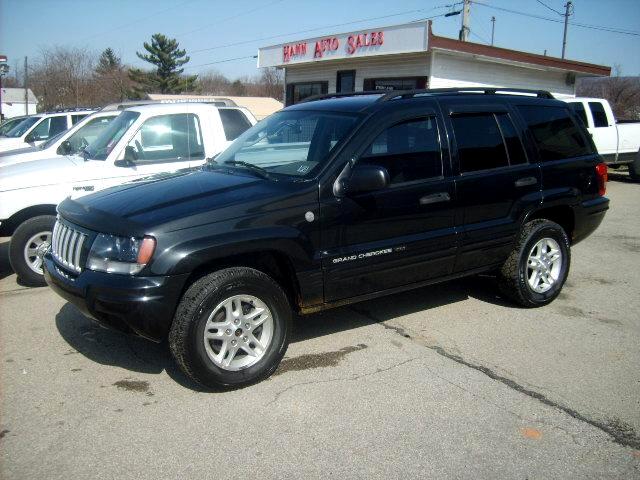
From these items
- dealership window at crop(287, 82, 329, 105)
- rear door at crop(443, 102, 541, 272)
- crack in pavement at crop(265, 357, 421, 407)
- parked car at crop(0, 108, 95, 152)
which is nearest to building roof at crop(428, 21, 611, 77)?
dealership window at crop(287, 82, 329, 105)

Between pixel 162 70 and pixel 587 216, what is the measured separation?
6506 centimetres

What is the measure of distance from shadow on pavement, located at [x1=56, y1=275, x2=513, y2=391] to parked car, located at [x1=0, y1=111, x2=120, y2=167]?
3.35 metres

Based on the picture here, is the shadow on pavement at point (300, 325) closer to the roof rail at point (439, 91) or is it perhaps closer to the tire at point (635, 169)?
the roof rail at point (439, 91)

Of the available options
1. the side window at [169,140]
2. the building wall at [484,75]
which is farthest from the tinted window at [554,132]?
the building wall at [484,75]

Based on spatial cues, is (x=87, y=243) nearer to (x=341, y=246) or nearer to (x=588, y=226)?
(x=341, y=246)

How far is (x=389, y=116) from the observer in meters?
4.43

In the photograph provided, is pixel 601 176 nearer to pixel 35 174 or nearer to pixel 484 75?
pixel 35 174

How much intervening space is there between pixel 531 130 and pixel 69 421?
451 cm

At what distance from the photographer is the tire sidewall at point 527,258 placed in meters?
5.32

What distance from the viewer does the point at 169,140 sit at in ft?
22.5

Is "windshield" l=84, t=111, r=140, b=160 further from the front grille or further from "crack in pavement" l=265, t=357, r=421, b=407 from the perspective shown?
"crack in pavement" l=265, t=357, r=421, b=407

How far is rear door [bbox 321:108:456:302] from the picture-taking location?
417 cm

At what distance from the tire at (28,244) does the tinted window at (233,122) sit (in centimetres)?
236

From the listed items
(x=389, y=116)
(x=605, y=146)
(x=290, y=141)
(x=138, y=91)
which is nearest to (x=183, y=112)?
(x=290, y=141)
